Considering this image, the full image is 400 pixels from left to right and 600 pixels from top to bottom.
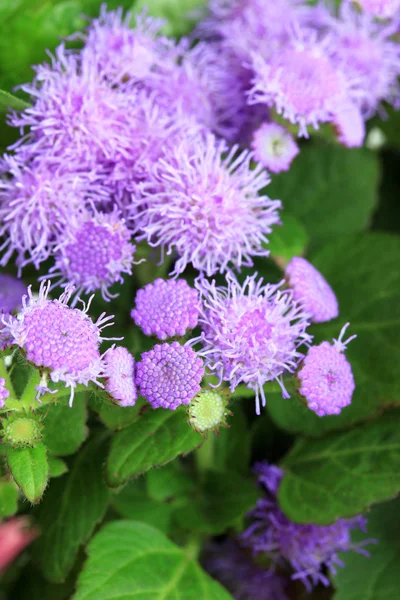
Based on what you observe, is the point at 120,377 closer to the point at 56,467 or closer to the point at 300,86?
the point at 56,467

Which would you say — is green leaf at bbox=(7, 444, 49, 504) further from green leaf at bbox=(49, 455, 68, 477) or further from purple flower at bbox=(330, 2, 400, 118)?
purple flower at bbox=(330, 2, 400, 118)

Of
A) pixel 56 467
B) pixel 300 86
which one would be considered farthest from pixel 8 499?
pixel 300 86

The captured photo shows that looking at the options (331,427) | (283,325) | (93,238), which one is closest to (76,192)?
(93,238)

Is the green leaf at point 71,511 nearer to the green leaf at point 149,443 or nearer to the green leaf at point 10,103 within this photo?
the green leaf at point 149,443

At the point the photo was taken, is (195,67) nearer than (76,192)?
No

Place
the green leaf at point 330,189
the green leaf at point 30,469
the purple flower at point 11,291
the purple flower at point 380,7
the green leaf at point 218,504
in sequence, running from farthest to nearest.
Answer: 1. the green leaf at point 330,189
2. the purple flower at point 380,7
3. the green leaf at point 218,504
4. the purple flower at point 11,291
5. the green leaf at point 30,469

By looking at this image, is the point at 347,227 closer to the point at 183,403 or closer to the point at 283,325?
the point at 283,325

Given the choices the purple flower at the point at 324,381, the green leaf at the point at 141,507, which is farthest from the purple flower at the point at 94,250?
the green leaf at the point at 141,507

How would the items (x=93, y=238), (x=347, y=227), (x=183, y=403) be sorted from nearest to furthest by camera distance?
(x=183, y=403) < (x=93, y=238) < (x=347, y=227)
